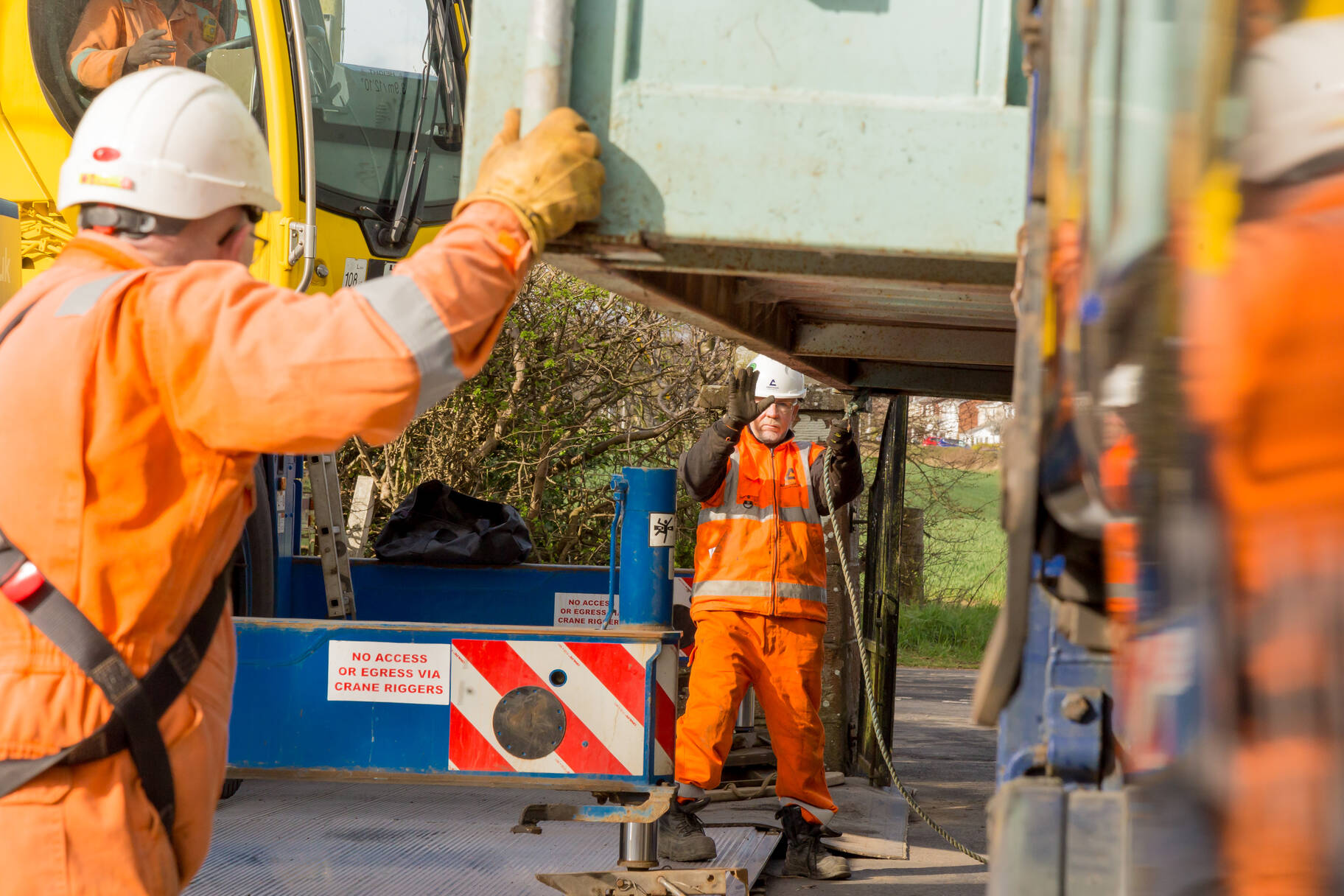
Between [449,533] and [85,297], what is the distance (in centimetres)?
432

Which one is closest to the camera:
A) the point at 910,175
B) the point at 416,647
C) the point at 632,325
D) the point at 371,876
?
the point at 910,175

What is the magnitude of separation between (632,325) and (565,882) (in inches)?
276

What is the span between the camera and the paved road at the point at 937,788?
5.25 meters

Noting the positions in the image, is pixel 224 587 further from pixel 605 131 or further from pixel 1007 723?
pixel 1007 723

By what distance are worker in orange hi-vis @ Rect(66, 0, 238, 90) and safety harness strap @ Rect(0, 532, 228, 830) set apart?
4127 mm

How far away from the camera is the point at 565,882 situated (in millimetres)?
4352

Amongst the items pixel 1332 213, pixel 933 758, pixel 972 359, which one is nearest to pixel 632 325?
pixel 933 758

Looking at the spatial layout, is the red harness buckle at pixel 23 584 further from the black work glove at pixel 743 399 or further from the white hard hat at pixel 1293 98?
the black work glove at pixel 743 399

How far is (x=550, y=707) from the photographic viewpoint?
3.76 m

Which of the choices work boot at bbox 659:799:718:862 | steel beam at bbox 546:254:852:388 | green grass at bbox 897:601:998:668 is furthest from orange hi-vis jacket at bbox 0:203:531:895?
green grass at bbox 897:601:998:668

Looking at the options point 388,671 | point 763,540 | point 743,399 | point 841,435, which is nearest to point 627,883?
point 388,671

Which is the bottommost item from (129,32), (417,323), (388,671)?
(388,671)

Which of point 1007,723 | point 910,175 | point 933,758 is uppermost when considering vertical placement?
point 910,175

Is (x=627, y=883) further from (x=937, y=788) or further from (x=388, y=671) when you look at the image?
(x=937, y=788)
